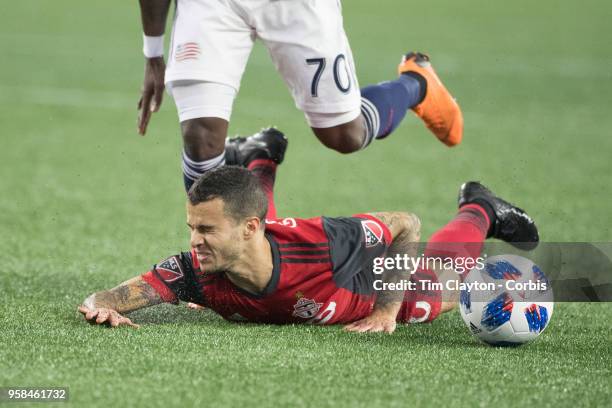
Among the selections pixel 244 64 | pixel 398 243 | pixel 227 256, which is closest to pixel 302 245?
pixel 227 256

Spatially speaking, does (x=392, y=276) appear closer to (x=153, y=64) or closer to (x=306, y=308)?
(x=306, y=308)

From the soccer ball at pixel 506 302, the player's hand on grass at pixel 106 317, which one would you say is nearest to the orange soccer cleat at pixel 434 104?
the soccer ball at pixel 506 302

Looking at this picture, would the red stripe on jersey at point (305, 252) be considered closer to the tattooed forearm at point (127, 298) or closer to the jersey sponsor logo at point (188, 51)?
the tattooed forearm at point (127, 298)

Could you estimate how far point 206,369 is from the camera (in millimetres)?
3648

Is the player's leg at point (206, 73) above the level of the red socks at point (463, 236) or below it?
above

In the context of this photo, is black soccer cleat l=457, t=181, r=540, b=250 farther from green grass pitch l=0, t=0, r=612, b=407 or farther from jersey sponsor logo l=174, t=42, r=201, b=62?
jersey sponsor logo l=174, t=42, r=201, b=62

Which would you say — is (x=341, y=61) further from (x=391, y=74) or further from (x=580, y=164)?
(x=391, y=74)

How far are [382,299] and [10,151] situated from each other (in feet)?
17.3

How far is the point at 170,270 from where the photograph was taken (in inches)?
178

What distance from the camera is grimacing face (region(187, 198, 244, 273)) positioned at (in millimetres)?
4242

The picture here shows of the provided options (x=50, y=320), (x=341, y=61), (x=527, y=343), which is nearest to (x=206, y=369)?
(x=50, y=320)

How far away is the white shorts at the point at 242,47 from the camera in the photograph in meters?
4.75

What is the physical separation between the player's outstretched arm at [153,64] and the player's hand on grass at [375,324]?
1.45 m

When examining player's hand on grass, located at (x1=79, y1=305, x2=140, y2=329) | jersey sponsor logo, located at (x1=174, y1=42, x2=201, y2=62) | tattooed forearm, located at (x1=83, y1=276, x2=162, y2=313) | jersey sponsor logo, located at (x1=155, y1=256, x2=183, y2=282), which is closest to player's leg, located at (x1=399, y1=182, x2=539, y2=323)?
jersey sponsor logo, located at (x1=155, y1=256, x2=183, y2=282)
